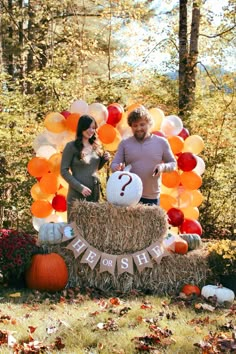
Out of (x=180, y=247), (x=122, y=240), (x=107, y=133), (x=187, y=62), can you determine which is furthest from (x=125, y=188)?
(x=187, y=62)

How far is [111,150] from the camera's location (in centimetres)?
716

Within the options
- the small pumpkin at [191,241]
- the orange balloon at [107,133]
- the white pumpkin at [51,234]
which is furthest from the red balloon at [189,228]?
the white pumpkin at [51,234]

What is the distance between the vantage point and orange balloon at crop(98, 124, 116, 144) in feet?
22.3

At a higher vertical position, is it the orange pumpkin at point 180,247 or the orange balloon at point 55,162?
the orange balloon at point 55,162

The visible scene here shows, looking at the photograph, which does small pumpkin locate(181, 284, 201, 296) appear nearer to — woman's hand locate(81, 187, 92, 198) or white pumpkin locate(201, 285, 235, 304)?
white pumpkin locate(201, 285, 235, 304)

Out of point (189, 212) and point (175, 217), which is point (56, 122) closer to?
point (175, 217)

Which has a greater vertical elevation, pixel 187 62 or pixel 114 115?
pixel 187 62

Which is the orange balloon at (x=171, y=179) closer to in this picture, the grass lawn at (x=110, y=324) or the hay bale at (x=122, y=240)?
the hay bale at (x=122, y=240)

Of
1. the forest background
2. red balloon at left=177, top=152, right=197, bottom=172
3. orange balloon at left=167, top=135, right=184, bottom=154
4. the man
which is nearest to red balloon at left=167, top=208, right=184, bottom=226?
red balloon at left=177, top=152, right=197, bottom=172

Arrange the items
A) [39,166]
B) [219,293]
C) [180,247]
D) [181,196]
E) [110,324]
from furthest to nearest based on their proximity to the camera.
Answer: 1. [181,196]
2. [39,166]
3. [180,247]
4. [219,293]
5. [110,324]

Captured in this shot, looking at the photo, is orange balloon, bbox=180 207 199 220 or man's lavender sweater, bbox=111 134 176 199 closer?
man's lavender sweater, bbox=111 134 176 199

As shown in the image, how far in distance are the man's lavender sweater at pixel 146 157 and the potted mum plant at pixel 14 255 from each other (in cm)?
122

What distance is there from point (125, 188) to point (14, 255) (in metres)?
1.34

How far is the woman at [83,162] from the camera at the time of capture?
569cm
